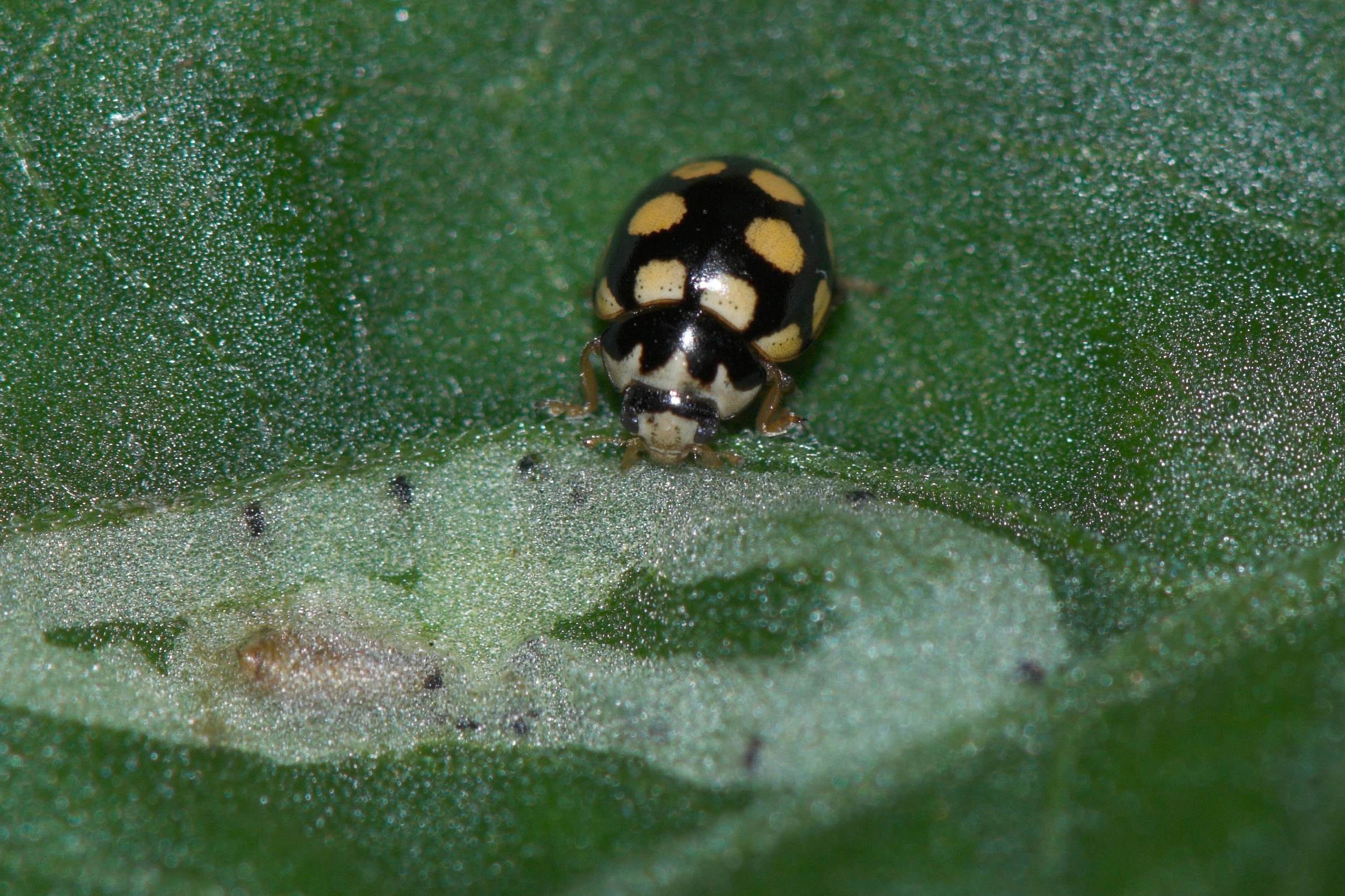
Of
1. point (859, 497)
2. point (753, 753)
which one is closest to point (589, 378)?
point (859, 497)

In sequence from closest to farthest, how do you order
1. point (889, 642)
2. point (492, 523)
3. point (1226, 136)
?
point (889, 642)
point (492, 523)
point (1226, 136)

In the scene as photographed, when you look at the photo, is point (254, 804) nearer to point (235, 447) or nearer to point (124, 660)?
point (124, 660)

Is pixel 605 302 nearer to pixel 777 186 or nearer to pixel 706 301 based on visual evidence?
pixel 706 301

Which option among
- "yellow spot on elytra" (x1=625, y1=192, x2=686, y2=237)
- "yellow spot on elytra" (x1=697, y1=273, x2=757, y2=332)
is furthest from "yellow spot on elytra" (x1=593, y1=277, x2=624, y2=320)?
"yellow spot on elytra" (x1=697, y1=273, x2=757, y2=332)

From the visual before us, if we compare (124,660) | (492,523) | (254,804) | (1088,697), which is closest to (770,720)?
(1088,697)

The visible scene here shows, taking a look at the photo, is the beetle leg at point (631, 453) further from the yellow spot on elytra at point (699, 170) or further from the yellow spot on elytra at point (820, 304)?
the yellow spot on elytra at point (699, 170)

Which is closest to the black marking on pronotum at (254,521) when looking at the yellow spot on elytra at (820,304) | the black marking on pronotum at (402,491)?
the black marking on pronotum at (402,491)
